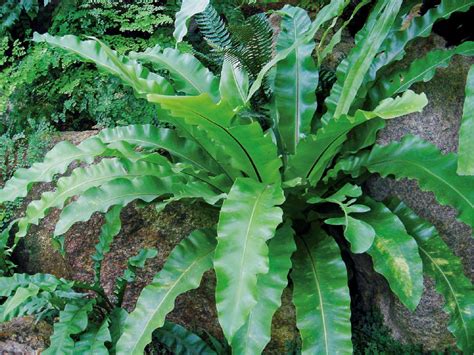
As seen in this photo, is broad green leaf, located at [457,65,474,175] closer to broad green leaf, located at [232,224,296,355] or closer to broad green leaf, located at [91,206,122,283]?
broad green leaf, located at [232,224,296,355]

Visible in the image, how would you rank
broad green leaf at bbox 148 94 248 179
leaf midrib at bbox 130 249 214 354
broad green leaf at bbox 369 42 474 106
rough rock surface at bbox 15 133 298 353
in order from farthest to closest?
1. rough rock surface at bbox 15 133 298 353
2. broad green leaf at bbox 369 42 474 106
3. leaf midrib at bbox 130 249 214 354
4. broad green leaf at bbox 148 94 248 179

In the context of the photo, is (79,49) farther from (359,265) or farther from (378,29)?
(359,265)

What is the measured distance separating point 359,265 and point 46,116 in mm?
2218

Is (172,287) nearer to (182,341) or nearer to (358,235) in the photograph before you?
(182,341)

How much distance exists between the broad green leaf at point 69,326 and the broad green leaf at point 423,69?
1.59 metres

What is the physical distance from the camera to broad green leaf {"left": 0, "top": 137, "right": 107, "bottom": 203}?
213 centimetres

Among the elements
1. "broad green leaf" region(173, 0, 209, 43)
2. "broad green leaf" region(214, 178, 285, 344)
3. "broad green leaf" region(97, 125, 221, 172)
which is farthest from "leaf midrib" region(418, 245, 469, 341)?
"broad green leaf" region(173, 0, 209, 43)

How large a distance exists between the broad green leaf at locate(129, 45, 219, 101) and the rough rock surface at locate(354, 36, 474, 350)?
82cm

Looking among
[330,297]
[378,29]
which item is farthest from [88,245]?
[378,29]

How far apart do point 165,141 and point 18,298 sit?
2.89 ft

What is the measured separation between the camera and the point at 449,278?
6.22 feet

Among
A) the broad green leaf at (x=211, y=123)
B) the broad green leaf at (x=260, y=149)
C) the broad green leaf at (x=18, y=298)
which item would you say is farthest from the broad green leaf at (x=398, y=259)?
the broad green leaf at (x=18, y=298)

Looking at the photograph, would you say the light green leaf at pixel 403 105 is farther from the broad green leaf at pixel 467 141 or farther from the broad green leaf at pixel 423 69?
the broad green leaf at pixel 423 69

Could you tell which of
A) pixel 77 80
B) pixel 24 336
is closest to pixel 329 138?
pixel 24 336
